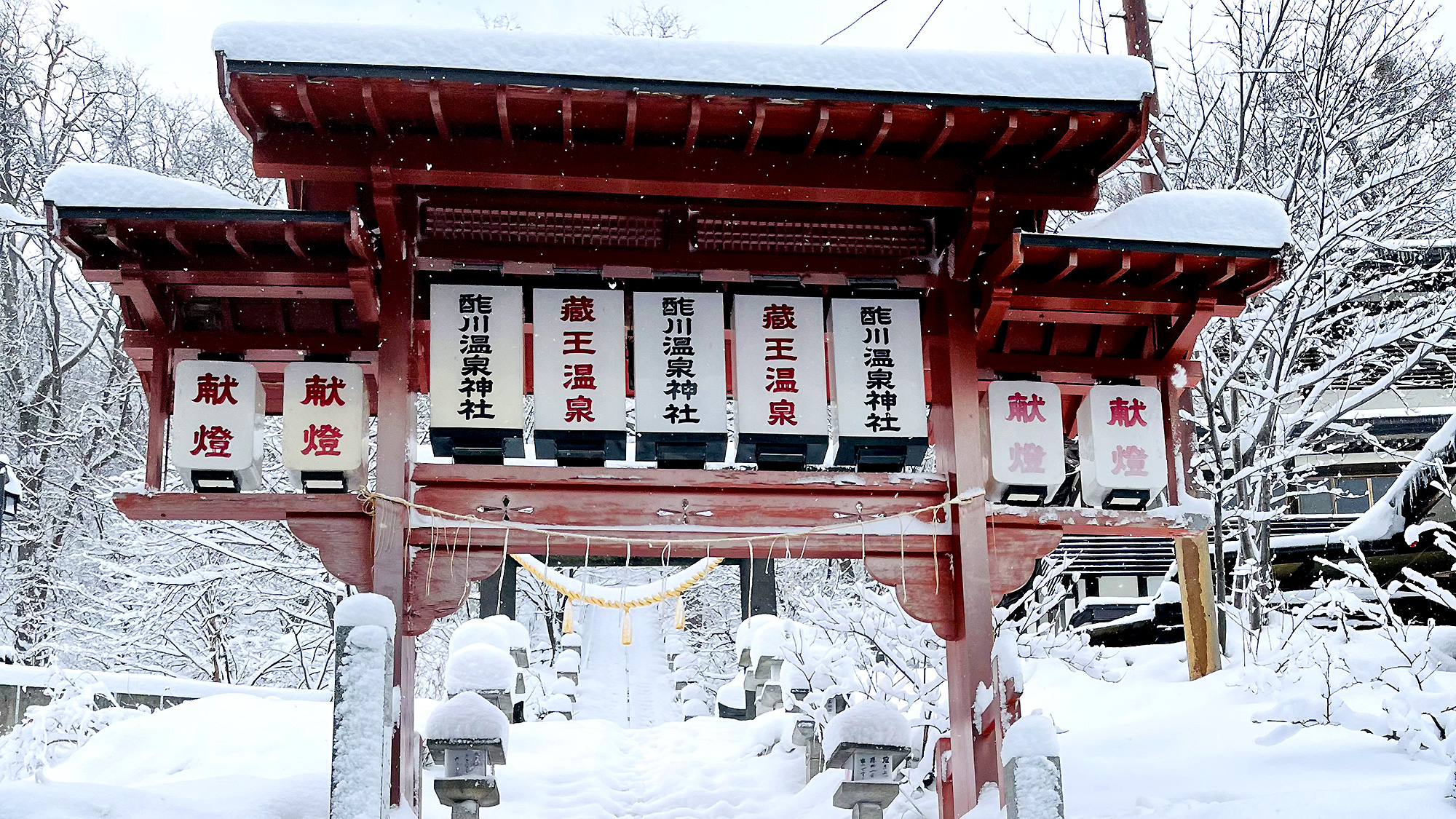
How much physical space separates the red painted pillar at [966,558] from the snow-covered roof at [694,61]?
143 centimetres

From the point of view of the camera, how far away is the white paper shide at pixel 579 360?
6.90m

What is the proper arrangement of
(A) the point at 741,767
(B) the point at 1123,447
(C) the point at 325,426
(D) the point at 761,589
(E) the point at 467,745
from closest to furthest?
(C) the point at 325,426
(B) the point at 1123,447
(E) the point at 467,745
(A) the point at 741,767
(D) the point at 761,589

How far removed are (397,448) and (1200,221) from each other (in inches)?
197

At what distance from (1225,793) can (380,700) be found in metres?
5.32

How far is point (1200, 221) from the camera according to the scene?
6.97 meters

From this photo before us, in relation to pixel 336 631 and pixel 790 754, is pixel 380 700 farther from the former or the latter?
pixel 790 754

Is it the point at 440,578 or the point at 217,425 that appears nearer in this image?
the point at 440,578

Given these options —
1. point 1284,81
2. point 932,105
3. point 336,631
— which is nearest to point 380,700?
point 336,631

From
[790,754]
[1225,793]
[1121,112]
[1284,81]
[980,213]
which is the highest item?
[1284,81]

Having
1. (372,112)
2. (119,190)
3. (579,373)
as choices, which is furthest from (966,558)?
(119,190)

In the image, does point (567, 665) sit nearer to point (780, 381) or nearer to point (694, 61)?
point (780, 381)

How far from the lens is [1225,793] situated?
741 cm

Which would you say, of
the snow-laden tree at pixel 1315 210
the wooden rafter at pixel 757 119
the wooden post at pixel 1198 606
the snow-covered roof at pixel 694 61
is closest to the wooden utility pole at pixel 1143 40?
the snow-laden tree at pixel 1315 210

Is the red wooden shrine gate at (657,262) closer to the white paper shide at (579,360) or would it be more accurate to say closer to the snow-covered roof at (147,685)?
the white paper shide at (579,360)
